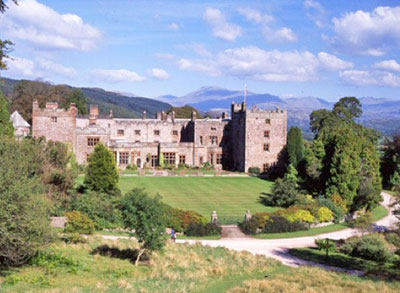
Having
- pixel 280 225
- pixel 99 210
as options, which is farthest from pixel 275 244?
pixel 99 210

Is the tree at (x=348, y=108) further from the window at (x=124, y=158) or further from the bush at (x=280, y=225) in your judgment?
the bush at (x=280, y=225)

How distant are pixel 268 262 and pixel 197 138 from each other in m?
34.3

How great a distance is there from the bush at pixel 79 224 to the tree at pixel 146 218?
5.75 meters

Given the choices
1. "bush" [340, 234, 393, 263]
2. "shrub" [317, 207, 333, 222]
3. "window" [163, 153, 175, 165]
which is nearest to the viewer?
"bush" [340, 234, 393, 263]

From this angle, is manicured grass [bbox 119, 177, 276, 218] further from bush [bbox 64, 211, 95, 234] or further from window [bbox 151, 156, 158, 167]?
bush [bbox 64, 211, 95, 234]

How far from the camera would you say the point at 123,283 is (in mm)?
18109

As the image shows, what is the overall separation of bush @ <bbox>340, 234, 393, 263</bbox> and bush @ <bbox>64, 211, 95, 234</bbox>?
1353cm

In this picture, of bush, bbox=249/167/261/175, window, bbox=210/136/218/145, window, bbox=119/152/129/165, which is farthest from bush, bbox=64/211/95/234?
window, bbox=210/136/218/145

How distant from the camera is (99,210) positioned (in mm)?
29312

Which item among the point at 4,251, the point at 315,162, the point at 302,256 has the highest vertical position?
the point at 315,162

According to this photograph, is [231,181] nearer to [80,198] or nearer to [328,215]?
[328,215]

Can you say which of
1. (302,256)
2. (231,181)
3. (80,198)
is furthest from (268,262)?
(231,181)

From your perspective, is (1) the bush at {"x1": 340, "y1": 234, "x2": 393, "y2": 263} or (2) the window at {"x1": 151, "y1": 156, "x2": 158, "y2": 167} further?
(2) the window at {"x1": 151, "y1": 156, "x2": 158, "y2": 167}

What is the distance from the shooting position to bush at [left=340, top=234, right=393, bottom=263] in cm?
2514
